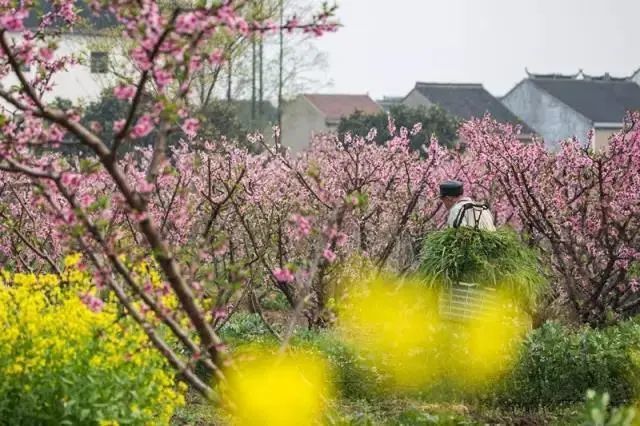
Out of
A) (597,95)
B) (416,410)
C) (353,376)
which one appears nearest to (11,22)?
(416,410)

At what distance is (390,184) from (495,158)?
2.39 meters

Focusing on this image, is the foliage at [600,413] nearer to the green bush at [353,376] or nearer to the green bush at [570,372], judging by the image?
the green bush at [570,372]

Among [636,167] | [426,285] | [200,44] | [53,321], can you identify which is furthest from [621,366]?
[200,44]

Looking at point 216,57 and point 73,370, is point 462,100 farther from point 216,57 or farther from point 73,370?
point 216,57

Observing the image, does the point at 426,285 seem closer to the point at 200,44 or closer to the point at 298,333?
the point at 298,333

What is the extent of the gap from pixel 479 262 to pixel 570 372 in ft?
4.03

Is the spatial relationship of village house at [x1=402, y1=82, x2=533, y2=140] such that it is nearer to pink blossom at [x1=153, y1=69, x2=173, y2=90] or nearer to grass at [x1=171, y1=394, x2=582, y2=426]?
grass at [x1=171, y1=394, x2=582, y2=426]

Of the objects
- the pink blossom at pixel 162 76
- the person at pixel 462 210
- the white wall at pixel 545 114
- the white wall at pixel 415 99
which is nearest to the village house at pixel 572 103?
the white wall at pixel 545 114

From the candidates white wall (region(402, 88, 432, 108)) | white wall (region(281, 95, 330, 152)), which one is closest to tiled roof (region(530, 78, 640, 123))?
white wall (region(402, 88, 432, 108))

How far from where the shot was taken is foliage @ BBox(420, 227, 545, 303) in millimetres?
9297

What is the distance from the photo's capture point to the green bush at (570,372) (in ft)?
28.6

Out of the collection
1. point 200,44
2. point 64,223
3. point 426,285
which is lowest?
point 426,285

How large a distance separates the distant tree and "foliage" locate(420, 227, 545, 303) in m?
28.5

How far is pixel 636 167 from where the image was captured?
12039 mm
